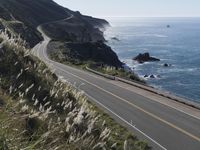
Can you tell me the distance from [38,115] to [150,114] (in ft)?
72.4

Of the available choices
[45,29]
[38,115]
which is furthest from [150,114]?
[45,29]

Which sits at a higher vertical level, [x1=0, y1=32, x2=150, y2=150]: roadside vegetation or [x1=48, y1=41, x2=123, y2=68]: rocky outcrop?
[x1=0, y1=32, x2=150, y2=150]: roadside vegetation

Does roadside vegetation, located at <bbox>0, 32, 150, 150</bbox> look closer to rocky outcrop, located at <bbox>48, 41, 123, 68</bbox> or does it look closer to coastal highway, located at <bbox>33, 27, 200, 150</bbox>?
coastal highway, located at <bbox>33, 27, 200, 150</bbox>

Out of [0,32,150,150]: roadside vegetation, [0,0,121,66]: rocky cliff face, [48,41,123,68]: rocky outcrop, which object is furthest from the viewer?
[0,0,121,66]: rocky cliff face

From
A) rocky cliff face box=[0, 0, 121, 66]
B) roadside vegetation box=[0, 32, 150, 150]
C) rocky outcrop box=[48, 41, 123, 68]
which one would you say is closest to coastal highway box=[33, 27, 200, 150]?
roadside vegetation box=[0, 32, 150, 150]

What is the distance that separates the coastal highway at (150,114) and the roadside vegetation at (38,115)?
3738mm

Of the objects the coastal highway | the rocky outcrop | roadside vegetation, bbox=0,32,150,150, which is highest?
roadside vegetation, bbox=0,32,150,150

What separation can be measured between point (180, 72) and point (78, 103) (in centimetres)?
8202

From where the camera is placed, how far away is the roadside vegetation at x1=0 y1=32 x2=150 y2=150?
6740 millimetres

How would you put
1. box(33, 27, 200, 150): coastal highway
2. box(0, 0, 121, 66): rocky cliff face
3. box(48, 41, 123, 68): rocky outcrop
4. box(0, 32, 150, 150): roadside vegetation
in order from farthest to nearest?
1. box(0, 0, 121, 66): rocky cliff face
2. box(48, 41, 123, 68): rocky outcrop
3. box(33, 27, 200, 150): coastal highway
4. box(0, 32, 150, 150): roadside vegetation

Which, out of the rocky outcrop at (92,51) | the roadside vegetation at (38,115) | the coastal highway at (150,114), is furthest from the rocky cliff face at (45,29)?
the roadside vegetation at (38,115)

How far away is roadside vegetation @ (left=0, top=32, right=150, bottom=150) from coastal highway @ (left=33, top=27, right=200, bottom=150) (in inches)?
147

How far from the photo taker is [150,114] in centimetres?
2922

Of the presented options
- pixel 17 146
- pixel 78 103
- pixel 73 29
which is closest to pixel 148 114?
pixel 78 103
